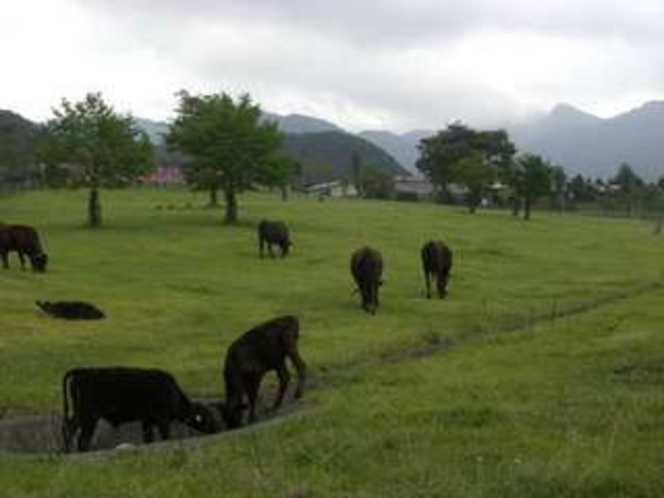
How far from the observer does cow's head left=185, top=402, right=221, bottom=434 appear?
15.0 metres

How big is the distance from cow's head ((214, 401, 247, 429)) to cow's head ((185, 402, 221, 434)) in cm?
55

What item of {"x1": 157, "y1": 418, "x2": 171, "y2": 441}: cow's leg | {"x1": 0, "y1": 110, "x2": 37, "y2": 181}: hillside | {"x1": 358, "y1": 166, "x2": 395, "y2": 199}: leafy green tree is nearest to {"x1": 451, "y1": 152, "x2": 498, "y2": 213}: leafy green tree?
{"x1": 0, "y1": 110, "x2": 37, "y2": 181}: hillside

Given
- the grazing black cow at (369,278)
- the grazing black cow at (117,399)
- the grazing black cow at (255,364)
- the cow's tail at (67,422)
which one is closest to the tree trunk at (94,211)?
the grazing black cow at (369,278)

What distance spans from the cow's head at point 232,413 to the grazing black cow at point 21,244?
2322 centimetres

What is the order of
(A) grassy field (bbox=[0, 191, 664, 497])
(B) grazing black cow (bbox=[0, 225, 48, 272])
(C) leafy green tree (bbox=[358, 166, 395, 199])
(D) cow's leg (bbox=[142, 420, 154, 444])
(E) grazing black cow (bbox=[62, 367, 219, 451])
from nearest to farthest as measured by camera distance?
(A) grassy field (bbox=[0, 191, 664, 497]) < (E) grazing black cow (bbox=[62, 367, 219, 451]) < (D) cow's leg (bbox=[142, 420, 154, 444]) < (B) grazing black cow (bbox=[0, 225, 48, 272]) < (C) leafy green tree (bbox=[358, 166, 395, 199])

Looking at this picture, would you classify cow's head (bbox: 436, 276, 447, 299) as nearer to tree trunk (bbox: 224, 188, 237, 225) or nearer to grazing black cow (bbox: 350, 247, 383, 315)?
grazing black cow (bbox: 350, 247, 383, 315)

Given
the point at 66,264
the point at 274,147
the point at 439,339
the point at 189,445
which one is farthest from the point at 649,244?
the point at 189,445

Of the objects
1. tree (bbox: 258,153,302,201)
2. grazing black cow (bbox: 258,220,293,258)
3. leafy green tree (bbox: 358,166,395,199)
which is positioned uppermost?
tree (bbox: 258,153,302,201)

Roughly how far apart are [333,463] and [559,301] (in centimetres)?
2177

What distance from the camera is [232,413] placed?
15875 mm

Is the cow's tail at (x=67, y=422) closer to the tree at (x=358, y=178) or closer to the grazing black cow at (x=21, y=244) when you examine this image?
the grazing black cow at (x=21, y=244)

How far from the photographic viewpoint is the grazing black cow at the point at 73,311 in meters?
27.1

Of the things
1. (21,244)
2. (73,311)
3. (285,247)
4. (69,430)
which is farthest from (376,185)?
(69,430)

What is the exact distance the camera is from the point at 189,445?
12945mm
